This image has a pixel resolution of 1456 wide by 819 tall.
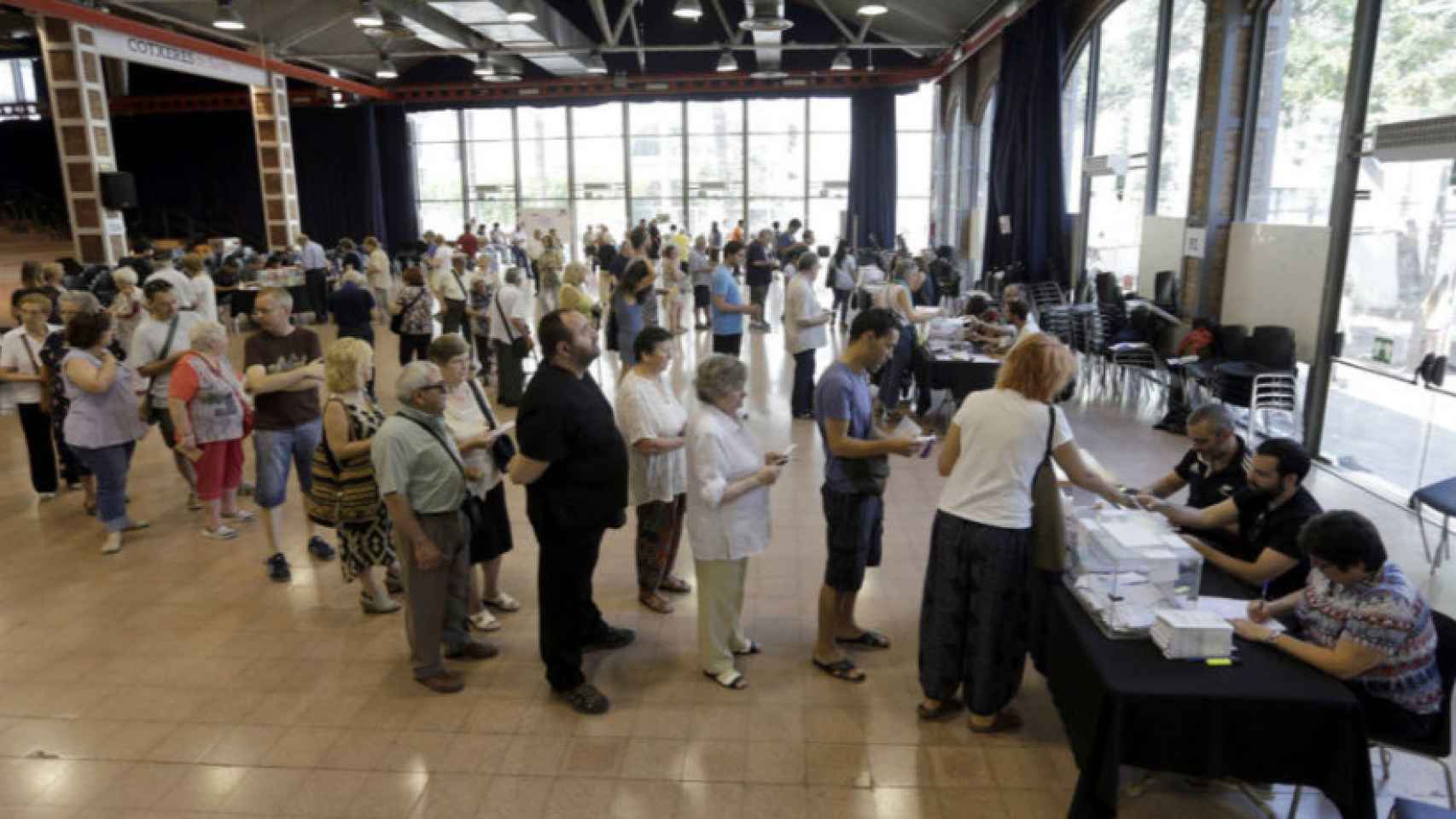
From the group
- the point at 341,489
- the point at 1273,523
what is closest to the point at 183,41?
the point at 341,489

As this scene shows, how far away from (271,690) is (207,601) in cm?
108

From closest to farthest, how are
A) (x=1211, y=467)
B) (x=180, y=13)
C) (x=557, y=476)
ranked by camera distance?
(x=557, y=476) < (x=1211, y=467) < (x=180, y=13)

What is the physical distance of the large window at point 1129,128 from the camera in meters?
8.95

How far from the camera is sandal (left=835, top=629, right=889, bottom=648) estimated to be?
3.80 metres

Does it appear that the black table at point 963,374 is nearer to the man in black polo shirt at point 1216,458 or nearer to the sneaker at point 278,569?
the man in black polo shirt at point 1216,458

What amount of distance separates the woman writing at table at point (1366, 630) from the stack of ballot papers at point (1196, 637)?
0.14 m

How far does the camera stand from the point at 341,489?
3.71 metres

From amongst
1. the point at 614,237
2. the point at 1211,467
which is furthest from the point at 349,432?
the point at 614,237

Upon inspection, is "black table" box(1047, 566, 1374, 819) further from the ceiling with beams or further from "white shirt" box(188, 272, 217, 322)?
the ceiling with beams

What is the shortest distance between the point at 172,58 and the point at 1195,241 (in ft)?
46.1

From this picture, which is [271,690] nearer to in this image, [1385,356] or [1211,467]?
[1211,467]

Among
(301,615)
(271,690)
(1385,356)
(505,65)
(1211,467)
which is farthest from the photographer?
(505,65)

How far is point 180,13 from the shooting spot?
13.2m

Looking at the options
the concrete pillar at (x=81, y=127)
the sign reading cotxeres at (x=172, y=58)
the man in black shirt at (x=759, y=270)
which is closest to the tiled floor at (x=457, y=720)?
the man in black shirt at (x=759, y=270)
